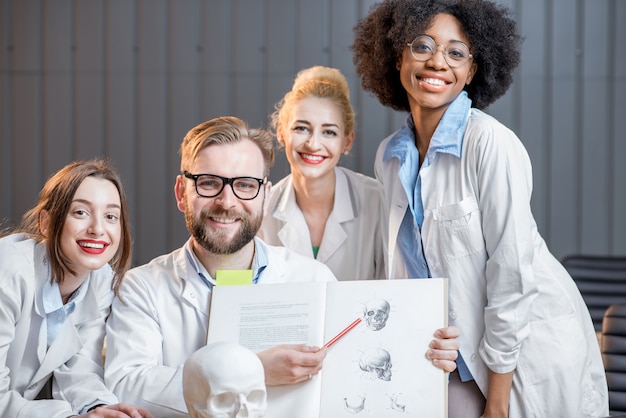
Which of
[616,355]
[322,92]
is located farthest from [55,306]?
[616,355]

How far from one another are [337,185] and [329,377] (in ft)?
4.42

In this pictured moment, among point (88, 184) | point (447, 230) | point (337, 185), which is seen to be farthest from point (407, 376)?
point (337, 185)

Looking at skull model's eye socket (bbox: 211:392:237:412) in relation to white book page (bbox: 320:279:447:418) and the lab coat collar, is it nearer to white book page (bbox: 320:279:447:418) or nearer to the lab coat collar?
white book page (bbox: 320:279:447:418)

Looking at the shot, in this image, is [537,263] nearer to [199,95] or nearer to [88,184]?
[88,184]

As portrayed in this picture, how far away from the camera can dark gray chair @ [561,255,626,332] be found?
13.6 ft

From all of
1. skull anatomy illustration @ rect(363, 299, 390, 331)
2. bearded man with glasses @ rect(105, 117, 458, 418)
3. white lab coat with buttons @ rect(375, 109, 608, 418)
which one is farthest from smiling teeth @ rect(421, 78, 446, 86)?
skull anatomy illustration @ rect(363, 299, 390, 331)

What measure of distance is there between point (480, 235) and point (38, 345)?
4.47 ft

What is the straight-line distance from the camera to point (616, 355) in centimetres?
303

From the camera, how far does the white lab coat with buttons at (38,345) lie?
219 cm

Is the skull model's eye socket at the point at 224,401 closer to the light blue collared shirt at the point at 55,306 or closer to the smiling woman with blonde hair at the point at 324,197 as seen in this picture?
the light blue collared shirt at the point at 55,306

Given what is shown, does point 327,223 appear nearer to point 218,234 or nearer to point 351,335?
point 218,234

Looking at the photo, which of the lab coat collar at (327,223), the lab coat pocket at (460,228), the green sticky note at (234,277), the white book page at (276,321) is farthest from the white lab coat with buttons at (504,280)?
the lab coat collar at (327,223)

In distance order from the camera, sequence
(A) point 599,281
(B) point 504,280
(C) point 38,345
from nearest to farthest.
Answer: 1. (C) point 38,345
2. (B) point 504,280
3. (A) point 599,281

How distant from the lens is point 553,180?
5.04 meters
